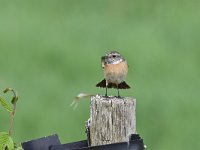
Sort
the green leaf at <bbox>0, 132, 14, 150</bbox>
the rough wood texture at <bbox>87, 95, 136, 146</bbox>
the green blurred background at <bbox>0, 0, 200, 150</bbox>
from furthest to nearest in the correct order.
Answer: the green blurred background at <bbox>0, 0, 200, 150</bbox>
the rough wood texture at <bbox>87, 95, 136, 146</bbox>
the green leaf at <bbox>0, 132, 14, 150</bbox>

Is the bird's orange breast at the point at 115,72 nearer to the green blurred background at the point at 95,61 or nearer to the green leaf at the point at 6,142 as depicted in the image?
the green leaf at the point at 6,142

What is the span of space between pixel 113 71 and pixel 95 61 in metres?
7.34

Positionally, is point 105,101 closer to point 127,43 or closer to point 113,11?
point 127,43

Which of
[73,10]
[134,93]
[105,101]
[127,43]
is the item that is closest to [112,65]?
[105,101]

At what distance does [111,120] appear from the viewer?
528 centimetres

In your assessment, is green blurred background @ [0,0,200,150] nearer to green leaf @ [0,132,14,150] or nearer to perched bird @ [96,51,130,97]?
perched bird @ [96,51,130,97]

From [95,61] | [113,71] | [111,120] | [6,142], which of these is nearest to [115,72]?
[113,71]

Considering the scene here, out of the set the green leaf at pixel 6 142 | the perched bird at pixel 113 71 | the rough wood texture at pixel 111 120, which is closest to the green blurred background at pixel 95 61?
the perched bird at pixel 113 71

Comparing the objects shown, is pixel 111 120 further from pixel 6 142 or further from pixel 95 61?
pixel 95 61

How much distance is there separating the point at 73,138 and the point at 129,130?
5.82 meters

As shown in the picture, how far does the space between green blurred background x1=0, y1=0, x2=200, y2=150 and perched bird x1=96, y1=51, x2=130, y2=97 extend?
4341mm

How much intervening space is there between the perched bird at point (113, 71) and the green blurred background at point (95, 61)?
4341 millimetres

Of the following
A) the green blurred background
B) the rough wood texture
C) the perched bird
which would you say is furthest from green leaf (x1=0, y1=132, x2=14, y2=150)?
the green blurred background

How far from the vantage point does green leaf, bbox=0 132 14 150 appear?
16.2 feet
